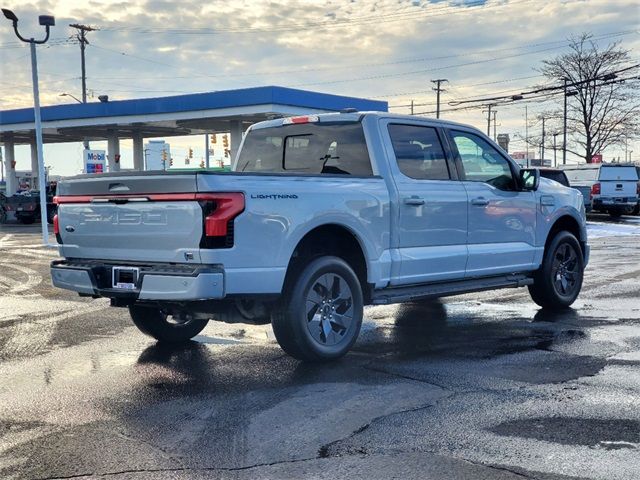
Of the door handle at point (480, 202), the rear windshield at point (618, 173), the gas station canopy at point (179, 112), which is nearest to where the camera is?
the door handle at point (480, 202)

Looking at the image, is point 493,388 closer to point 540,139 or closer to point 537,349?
point 537,349

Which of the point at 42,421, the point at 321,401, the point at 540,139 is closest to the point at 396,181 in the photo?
the point at 321,401

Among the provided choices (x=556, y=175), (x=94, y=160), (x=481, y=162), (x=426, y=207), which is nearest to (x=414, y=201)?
(x=426, y=207)

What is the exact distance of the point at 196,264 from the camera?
527cm

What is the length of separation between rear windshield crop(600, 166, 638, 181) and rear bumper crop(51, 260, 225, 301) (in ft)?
87.6

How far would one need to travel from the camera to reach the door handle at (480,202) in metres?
7.20

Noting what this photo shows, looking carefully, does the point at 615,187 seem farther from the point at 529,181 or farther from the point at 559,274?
the point at 529,181

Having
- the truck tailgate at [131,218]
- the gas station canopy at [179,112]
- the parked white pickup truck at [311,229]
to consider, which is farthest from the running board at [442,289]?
the gas station canopy at [179,112]

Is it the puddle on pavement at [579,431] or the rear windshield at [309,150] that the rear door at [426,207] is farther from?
the puddle on pavement at [579,431]

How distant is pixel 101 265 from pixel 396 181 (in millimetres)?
2668

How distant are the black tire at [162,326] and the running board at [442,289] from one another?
1825 mm

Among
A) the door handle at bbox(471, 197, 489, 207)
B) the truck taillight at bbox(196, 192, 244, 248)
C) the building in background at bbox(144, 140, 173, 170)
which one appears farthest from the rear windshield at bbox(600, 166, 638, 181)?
the building in background at bbox(144, 140, 173, 170)

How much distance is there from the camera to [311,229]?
5727 mm

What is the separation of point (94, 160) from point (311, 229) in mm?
35925
